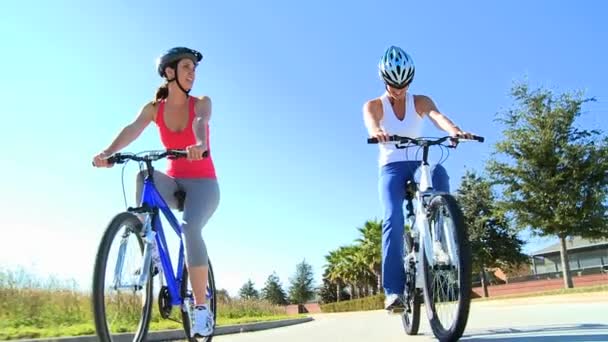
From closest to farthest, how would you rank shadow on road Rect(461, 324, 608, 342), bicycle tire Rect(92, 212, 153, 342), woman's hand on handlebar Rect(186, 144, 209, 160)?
bicycle tire Rect(92, 212, 153, 342) → woman's hand on handlebar Rect(186, 144, 209, 160) → shadow on road Rect(461, 324, 608, 342)

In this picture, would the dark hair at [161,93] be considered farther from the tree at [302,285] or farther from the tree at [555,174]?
the tree at [302,285]

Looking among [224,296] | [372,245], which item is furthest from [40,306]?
[372,245]

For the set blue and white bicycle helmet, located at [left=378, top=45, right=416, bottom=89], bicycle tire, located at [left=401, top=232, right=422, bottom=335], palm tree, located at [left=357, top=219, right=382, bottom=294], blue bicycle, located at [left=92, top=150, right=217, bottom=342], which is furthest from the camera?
palm tree, located at [left=357, top=219, right=382, bottom=294]

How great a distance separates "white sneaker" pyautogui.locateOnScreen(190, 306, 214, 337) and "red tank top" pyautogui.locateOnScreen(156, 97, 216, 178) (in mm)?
984

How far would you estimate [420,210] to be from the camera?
14.9 feet

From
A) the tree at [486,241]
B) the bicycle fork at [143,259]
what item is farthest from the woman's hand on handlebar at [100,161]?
the tree at [486,241]

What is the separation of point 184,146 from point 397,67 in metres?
1.96

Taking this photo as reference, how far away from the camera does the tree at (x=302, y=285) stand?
124 m

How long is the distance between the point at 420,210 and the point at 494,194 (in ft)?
81.8

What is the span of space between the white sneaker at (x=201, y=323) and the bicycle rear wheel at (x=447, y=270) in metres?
1.62

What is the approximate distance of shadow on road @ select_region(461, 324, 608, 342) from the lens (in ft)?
14.9

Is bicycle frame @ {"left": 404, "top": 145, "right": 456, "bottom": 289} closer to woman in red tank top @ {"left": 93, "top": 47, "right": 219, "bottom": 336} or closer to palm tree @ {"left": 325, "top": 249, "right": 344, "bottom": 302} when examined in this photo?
woman in red tank top @ {"left": 93, "top": 47, "right": 219, "bottom": 336}

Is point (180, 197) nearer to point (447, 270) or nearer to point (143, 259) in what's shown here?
point (143, 259)

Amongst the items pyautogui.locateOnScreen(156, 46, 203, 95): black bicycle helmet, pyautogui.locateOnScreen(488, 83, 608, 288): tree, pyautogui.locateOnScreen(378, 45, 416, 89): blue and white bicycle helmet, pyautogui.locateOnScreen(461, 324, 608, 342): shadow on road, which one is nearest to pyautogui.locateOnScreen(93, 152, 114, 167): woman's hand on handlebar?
pyautogui.locateOnScreen(156, 46, 203, 95): black bicycle helmet
